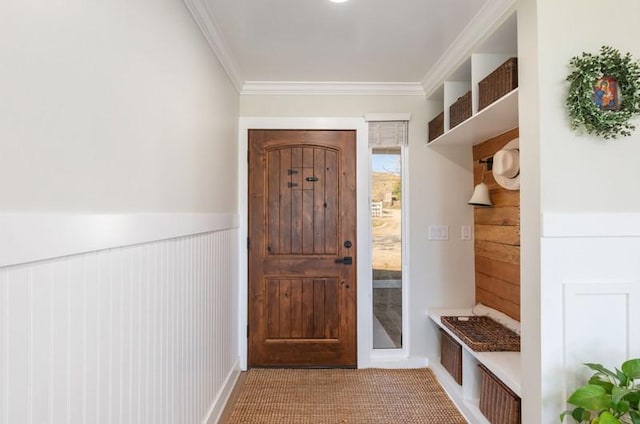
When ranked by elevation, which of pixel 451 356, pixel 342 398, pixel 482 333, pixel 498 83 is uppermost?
pixel 498 83

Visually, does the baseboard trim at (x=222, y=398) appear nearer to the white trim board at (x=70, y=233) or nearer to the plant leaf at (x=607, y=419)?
the white trim board at (x=70, y=233)

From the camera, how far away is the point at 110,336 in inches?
44.6

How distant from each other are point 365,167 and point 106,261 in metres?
2.27

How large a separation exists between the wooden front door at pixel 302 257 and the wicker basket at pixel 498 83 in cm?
118

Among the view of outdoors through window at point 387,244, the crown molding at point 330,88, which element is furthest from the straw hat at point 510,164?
the crown molding at point 330,88

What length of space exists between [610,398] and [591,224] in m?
0.68

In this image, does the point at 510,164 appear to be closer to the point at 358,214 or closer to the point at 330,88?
the point at 358,214

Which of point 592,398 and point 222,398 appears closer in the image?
point 592,398

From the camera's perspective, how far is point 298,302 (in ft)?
10.0

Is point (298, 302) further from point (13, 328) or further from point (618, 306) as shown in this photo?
point (13, 328)

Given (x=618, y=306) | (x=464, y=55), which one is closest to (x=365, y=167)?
(x=464, y=55)

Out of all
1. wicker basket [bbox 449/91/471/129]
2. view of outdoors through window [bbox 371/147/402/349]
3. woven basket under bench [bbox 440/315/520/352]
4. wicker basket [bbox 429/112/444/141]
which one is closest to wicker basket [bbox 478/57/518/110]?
wicker basket [bbox 449/91/471/129]

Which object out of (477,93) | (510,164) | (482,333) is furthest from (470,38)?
(482,333)

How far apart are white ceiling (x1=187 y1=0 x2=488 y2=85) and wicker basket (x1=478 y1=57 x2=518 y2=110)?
1.19 feet
